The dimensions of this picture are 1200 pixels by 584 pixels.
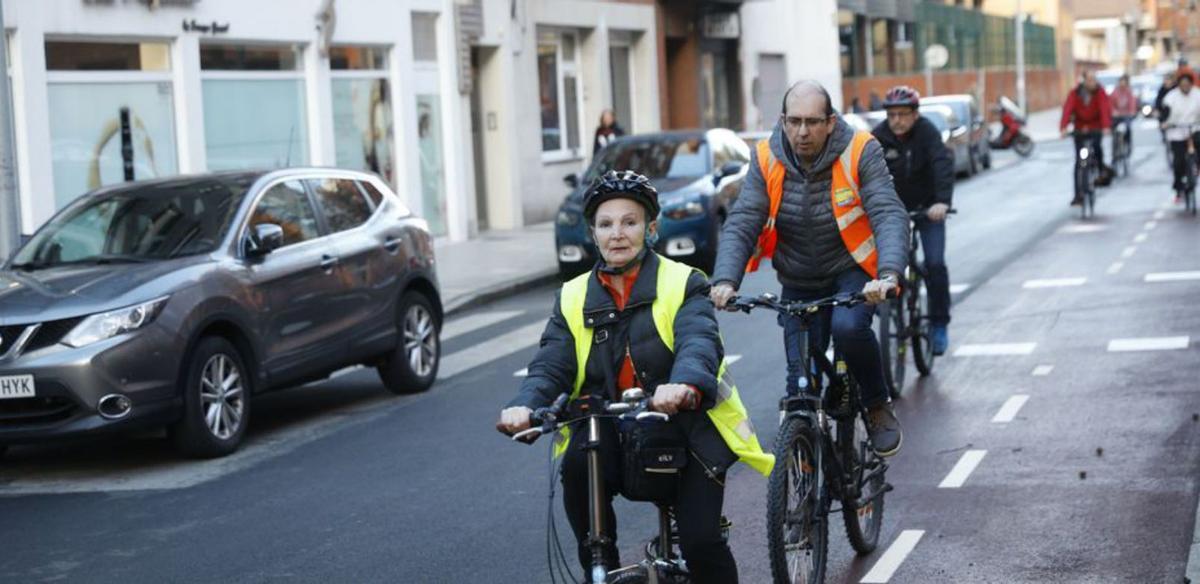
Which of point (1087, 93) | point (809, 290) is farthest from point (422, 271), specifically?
point (1087, 93)

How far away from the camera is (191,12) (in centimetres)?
2095

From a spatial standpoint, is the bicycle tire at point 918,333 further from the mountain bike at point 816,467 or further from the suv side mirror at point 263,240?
the mountain bike at point 816,467

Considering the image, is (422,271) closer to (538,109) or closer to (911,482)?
(911,482)

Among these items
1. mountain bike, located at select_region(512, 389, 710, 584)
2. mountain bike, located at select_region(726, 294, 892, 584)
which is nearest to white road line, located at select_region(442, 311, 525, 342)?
mountain bike, located at select_region(726, 294, 892, 584)

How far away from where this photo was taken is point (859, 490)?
7.03 m

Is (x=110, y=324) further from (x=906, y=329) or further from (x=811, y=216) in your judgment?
(x=906, y=329)

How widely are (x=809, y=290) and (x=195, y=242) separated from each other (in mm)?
4773

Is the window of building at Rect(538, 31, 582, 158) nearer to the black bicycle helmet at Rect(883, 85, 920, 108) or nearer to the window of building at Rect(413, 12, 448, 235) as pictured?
the window of building at Rect(413, 12, 448, 235)

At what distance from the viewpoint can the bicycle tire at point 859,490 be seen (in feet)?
22.9

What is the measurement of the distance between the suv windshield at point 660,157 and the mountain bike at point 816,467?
46.9 feet

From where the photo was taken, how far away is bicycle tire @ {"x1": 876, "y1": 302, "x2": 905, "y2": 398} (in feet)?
35.4

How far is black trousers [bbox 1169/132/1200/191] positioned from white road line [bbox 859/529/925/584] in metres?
16.6

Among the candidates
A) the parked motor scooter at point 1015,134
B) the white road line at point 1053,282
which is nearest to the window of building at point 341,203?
the white road line at point 1053,282

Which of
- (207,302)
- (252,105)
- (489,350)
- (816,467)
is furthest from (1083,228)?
(816,467)
